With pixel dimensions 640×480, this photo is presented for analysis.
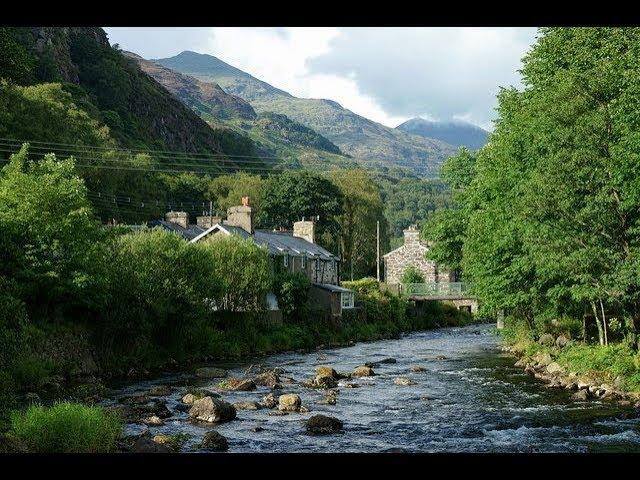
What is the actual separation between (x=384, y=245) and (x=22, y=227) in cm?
8773

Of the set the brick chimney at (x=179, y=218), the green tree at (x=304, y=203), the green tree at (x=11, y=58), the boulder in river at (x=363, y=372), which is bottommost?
the boulder in river at (x=363, y=372)

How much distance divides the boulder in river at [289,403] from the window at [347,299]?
4315 cm

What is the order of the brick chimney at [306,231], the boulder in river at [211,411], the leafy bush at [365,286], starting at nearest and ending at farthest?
the boulder in river at [211,411]
the leafy bush at [365,286]
the brick chimney at [306,231]

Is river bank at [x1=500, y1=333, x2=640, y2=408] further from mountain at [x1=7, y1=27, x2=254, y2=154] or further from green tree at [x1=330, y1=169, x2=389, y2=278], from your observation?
mountain at [x1=7, y1=27, x2=254, y2=154]

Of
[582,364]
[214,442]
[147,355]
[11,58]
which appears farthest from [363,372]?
[11,58]

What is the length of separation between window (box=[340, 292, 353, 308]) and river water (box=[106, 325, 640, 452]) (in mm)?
30510

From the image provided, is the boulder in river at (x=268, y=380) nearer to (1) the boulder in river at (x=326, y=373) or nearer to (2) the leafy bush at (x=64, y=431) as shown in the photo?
(1) the boulder in river at (x=326, y=373)

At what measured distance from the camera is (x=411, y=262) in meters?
109

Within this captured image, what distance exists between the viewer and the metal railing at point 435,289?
88.1 metres

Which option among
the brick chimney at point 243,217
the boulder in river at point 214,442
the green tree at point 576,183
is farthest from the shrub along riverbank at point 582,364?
the brick chimney at point 243,217

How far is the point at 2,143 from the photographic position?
236ft

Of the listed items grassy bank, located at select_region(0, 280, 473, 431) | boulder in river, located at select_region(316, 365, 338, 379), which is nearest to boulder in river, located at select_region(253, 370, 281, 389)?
boulder in river, located at select_region(316, 365, 338, 379)

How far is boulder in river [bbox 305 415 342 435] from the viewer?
74.8ft
